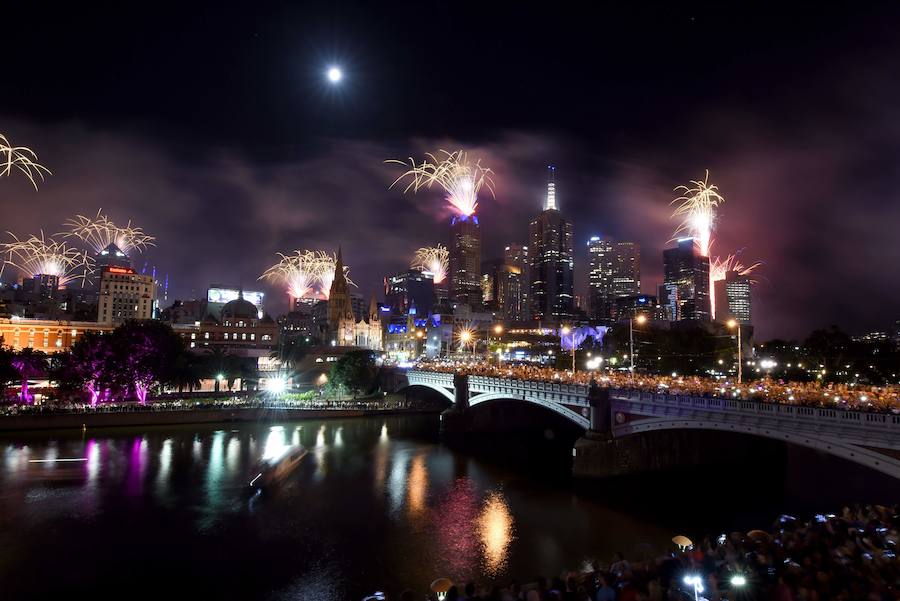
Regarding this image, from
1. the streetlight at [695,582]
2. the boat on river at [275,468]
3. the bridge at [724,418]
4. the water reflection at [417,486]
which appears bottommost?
the water reflection at [417,486]

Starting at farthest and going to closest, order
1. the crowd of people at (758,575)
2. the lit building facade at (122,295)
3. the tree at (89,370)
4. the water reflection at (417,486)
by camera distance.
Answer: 1. the lit building facade at (122,295)
2. the tree at (89,370)
3. the water reflection at (417,486)
4. the crowd of people at (758,575)

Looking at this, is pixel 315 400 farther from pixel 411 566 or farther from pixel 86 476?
pixel 411 566

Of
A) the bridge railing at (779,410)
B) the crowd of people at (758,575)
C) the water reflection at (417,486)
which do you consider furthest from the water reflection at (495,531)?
the bridge railing at (779,410)

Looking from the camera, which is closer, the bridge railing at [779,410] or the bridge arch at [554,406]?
the bridge railing at [779,410]

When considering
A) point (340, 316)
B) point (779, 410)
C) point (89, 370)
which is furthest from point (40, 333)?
point (779, 410)

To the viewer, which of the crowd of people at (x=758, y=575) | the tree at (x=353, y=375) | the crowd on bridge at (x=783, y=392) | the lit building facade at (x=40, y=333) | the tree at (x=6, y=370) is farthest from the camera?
the lit building facade at (x=40, y=333)

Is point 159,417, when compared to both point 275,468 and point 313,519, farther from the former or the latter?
point 313,519

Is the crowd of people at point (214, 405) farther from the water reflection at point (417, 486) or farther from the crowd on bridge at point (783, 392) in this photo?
the crowd on bridge at point (783, 392)

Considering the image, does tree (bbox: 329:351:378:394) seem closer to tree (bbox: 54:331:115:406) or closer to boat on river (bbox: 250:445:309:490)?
tree (bbox: 54:331:115:406)

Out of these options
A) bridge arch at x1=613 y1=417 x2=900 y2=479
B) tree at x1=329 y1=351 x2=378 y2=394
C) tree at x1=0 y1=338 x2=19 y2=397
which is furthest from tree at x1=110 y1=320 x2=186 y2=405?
bridge arch at x1=613 y1=417 x2=900 y2=479
